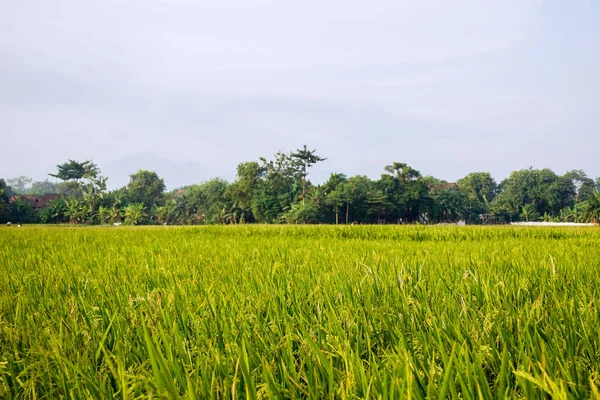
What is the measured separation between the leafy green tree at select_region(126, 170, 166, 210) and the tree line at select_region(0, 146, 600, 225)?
0.51 feet

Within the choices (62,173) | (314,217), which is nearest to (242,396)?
(314,217)

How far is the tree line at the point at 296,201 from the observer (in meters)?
46.4

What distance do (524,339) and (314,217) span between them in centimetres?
4390

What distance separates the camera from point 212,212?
55375 mm

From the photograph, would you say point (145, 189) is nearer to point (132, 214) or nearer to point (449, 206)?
point (132, 214)

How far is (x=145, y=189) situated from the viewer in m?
58.7

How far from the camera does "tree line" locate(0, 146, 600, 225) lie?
4641 centimetres

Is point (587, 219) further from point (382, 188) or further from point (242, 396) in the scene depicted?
point (242, 396)

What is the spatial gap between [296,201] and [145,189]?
25.9 metres

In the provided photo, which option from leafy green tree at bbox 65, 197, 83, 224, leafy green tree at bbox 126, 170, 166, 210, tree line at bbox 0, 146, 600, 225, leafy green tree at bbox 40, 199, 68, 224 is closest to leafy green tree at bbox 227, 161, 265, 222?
tree line at bbox 0, 146, 600, 225

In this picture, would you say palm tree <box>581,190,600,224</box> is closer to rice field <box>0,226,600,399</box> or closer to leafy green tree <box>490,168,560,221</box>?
leafy green tree <box>490,168,560,221</box>

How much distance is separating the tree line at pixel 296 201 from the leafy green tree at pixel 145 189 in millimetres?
154

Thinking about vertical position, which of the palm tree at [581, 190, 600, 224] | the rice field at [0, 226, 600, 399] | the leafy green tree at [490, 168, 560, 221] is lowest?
the rice field at [0, 226, 600, 399]

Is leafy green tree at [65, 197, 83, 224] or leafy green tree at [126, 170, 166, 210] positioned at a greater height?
leafy green tree at [126, 170, 166, 210]
